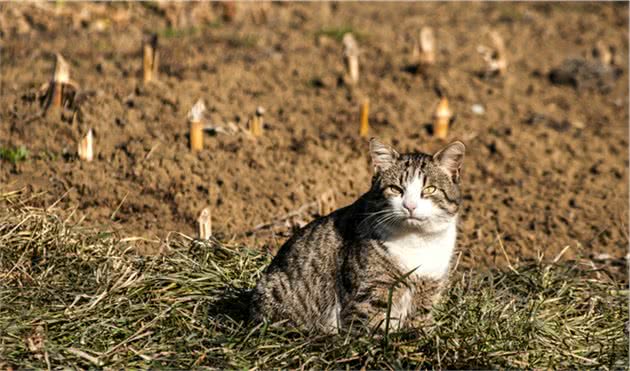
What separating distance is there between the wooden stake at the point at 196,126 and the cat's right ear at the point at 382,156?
9.30ft

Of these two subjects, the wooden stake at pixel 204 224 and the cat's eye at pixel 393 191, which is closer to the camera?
the cat's eye at pixel 393 191

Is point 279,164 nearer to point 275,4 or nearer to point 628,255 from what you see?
point 628,255

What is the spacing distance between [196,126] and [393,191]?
3.08m

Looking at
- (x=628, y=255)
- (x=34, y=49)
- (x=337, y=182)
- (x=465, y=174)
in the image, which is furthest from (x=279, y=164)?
(x=34, y=49)

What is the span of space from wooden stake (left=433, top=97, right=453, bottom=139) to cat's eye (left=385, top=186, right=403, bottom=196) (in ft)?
12.1

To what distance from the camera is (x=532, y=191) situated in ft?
25.2

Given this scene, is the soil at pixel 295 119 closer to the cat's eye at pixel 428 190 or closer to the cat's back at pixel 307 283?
the cat's back at pixel 307 283

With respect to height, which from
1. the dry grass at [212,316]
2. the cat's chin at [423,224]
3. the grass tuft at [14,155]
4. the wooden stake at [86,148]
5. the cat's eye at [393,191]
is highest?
the cat's eye at [393,191]

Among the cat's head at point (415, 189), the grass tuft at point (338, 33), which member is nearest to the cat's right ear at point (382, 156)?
the cat's head at point (415, 189)

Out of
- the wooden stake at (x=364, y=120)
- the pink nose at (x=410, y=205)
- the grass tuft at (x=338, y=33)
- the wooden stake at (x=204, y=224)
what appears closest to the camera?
the pink nose at (x=410, y=205)

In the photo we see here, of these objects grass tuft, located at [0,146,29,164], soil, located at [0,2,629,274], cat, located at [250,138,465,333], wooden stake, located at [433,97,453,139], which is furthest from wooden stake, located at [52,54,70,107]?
cat, located at [250,138,465,333]

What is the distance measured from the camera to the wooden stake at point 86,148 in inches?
279

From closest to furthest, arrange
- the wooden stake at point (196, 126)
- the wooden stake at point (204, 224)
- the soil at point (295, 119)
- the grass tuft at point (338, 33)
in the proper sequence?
the wooden stake at point (204, 224) → the soil at point (295, 119) → the wooden stake at point (196, 126) → the grass tuft at point (338, 33)

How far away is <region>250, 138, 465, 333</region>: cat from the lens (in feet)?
15.3
